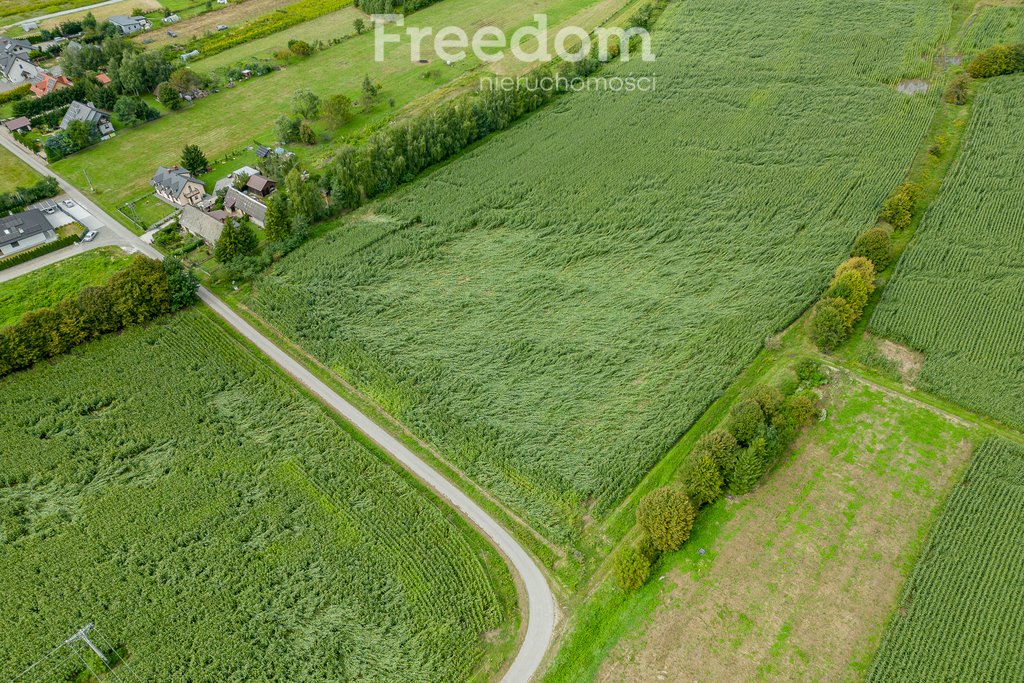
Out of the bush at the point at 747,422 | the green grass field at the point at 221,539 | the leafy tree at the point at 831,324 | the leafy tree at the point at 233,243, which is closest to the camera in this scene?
the green grass field at the point at 221,539

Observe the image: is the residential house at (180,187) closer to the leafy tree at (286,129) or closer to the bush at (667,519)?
the leafy tree at (286,129)

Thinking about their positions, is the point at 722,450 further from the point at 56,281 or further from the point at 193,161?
the point at 193,161

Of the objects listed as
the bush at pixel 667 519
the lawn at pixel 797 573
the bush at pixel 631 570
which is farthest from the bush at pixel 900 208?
the bush at pixel 631 570

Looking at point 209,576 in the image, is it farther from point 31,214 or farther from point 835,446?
point 31,214

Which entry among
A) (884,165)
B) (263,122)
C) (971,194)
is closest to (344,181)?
(263,122)

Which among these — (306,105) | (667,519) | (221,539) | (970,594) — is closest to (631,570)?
(667,519)
